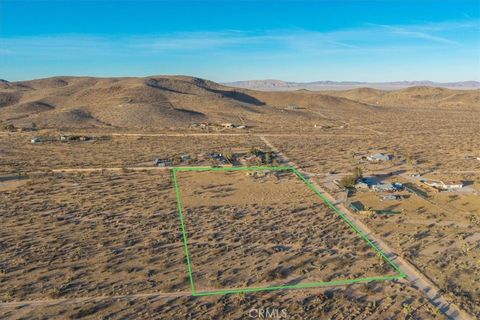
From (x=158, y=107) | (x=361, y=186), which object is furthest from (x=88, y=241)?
(x=158, y=107)

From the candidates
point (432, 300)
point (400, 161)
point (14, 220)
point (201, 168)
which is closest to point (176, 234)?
point (14, 220)

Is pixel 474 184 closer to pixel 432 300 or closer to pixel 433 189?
pixel 433 189

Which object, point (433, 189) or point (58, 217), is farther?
point (433, 189)

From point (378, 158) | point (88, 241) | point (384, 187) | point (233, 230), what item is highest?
point (88, 241)

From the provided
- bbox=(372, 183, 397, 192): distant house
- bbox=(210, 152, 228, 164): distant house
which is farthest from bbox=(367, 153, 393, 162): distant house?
bbox=(210, 152, 228, 164): distant house

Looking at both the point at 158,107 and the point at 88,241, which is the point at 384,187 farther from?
the point at 158,107

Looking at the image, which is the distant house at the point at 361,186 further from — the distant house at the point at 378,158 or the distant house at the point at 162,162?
the distant house at the point at 162,162

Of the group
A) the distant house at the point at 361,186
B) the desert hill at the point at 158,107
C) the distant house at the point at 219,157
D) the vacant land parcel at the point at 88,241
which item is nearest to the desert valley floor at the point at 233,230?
the vacant land parcel at the point at 88,241

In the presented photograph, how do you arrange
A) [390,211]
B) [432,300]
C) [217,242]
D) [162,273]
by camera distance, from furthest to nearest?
[390,211] → [217,242] → [162,273] → [432,300]

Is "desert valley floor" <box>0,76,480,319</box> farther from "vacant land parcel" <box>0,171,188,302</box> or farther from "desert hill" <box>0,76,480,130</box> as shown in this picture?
"desert hill" <box>0,76,480,130</box>

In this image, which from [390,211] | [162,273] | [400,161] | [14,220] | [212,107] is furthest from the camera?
[212,107]
